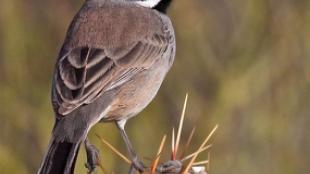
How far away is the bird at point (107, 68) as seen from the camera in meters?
6.00

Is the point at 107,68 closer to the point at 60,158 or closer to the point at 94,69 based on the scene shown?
the point at 94,69

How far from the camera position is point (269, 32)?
805 cm

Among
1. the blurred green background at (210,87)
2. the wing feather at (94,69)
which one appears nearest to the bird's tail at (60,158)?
the wing feather at (94,69)

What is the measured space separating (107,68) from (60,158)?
1.02m

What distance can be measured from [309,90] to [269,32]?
500 millimetres

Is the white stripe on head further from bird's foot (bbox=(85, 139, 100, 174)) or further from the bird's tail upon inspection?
the bird's tail

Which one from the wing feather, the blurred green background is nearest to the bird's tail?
the wing feather

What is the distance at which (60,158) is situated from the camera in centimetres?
555

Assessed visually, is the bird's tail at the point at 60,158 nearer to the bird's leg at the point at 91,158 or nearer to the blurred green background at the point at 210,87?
the bird's leg at the point at 91,158

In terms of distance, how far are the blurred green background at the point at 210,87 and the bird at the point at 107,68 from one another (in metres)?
0.69

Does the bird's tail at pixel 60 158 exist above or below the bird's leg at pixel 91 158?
above

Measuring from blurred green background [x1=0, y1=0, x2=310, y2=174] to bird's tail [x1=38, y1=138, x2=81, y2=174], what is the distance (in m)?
1.68

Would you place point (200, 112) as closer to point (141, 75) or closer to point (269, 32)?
point (269, 32)

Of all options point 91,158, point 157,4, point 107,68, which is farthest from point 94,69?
point 157,4
